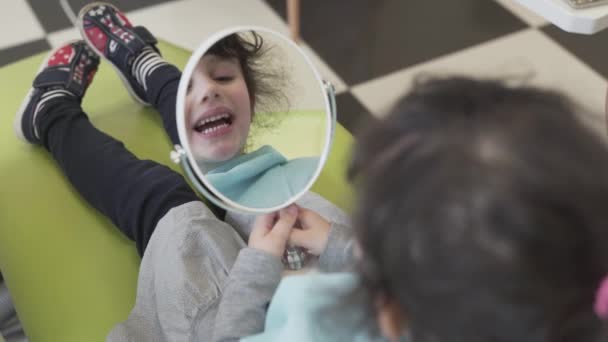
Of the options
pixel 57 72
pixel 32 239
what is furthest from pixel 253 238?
pixel 57 72

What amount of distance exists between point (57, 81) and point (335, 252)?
54 centimetres

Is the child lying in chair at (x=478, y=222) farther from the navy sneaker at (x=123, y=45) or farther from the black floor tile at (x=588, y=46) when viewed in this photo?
the black floor tile at (x=588, y=46)

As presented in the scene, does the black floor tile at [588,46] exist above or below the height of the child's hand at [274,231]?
below

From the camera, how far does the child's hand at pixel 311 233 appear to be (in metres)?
0.81

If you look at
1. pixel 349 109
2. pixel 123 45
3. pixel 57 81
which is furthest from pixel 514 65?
pixel 57 81

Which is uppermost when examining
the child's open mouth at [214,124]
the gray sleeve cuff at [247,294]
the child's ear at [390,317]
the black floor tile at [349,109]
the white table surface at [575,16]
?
the child's ear at [390,317]

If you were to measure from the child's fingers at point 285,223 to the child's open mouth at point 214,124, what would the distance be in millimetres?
111

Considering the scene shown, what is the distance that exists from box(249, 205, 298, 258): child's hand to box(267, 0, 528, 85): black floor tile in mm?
758

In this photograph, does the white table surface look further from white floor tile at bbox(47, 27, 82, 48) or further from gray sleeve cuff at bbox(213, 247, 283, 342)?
white floor tile at bbox(47, 27, 82, 48)

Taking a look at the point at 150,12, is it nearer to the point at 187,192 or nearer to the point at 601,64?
the point at 187,192

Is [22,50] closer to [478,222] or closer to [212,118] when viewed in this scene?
[212,118]

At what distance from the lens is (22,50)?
152 cm

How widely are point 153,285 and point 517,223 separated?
0.51 metres

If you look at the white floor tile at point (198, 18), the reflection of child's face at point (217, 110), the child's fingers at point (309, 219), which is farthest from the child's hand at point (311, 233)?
the white floor tile at point (198, 18)
